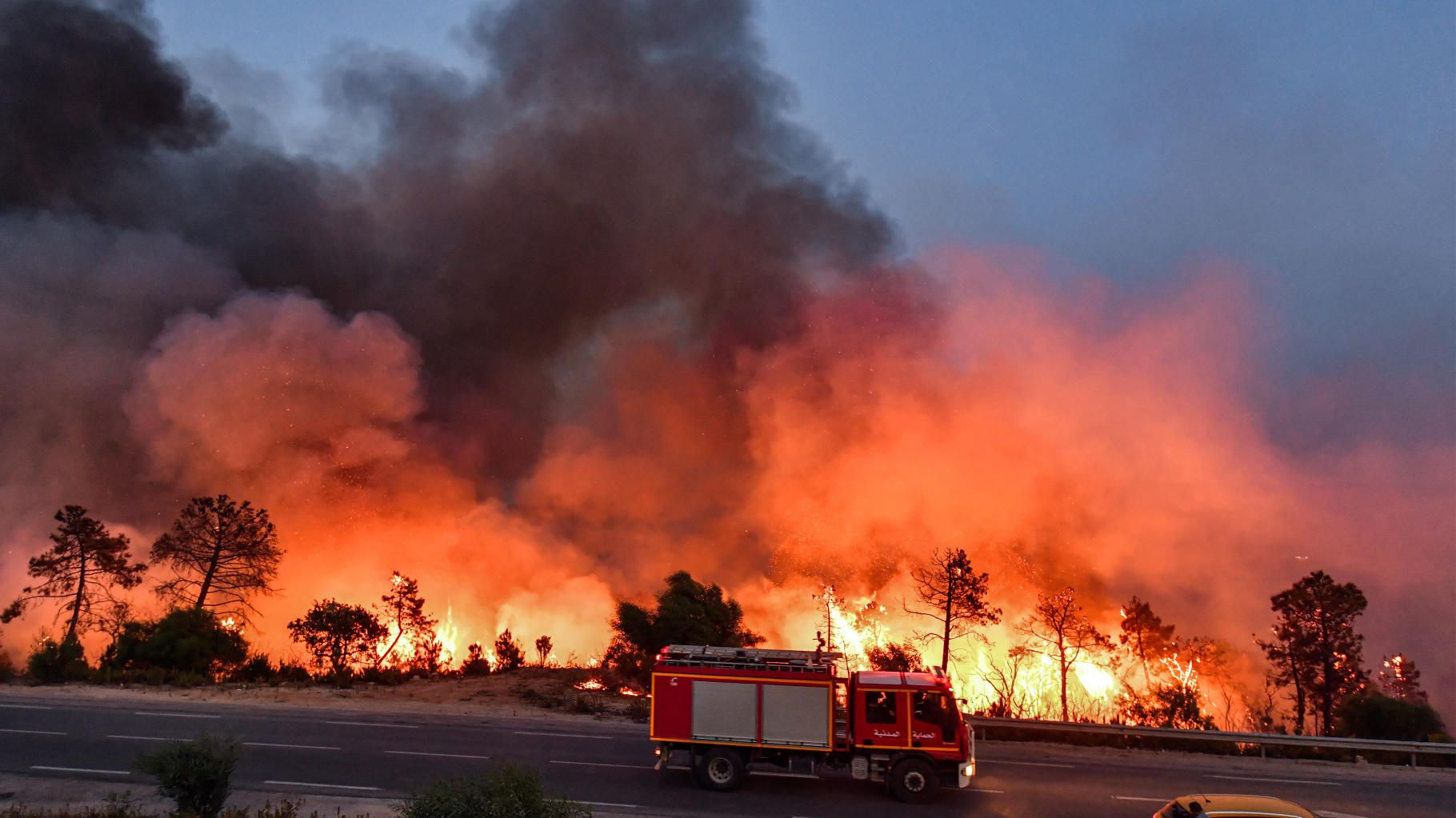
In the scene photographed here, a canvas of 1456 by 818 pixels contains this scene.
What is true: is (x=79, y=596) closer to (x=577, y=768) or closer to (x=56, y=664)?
(x=56, y=664)

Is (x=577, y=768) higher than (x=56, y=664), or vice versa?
(x=56, y=664)

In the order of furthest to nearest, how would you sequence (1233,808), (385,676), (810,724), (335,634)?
(335,634) → (385,676) → (810,724) → (1233,808)

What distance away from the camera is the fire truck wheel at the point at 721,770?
15.5 metres

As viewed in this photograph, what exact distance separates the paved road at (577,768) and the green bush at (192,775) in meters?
2.74

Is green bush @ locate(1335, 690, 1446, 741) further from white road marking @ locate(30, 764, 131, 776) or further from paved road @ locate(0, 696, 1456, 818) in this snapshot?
white road marking @ locate(30, 764, 131, 776)

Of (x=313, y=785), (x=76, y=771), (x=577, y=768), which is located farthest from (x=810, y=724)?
(x=76, y=771)

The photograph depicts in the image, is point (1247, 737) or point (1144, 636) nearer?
point (1247, 737)

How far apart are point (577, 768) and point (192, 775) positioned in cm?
736

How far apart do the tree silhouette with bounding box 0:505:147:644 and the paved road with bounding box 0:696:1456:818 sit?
10944mm

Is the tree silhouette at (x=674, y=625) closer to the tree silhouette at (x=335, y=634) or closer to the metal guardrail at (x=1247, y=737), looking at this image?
the tree silhouette at (x=335, y=634)

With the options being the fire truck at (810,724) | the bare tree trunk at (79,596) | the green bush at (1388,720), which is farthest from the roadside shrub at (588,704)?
the green bush at (1388,720)

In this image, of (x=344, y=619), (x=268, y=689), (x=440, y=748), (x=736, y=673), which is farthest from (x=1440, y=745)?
(x=344, y=619)

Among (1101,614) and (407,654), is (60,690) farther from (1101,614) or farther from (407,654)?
(1101,614)

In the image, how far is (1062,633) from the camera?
30.5m
